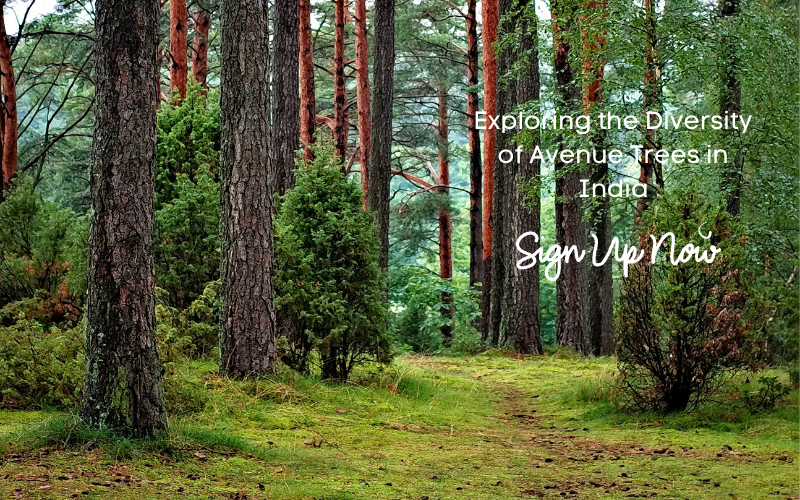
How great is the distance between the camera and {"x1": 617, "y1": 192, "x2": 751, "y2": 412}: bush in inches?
295

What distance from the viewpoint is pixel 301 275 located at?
9078mm

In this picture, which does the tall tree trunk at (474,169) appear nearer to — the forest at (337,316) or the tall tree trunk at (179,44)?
the forest at (337,316)

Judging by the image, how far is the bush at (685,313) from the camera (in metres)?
7.50

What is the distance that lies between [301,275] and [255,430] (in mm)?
2664

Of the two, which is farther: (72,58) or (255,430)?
(72,58)

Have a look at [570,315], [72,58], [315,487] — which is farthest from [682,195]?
[72,58]

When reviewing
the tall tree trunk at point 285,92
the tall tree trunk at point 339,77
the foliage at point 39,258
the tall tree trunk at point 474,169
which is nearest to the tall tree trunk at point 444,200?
the tall tree trunk at point 474,169

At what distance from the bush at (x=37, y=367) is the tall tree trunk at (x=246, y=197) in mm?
1559

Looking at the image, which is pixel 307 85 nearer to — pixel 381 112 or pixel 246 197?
pixel 381 112

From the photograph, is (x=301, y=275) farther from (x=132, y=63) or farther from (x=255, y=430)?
(x=132, y=63)

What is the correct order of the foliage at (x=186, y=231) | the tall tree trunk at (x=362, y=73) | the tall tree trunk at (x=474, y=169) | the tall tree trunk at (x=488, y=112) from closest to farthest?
the foliage at (x=186, y=231), the tall tree trunk at (x=488, y=112), the tall tree trunk at (x=362, y=73), the tall tree trunk at (x=474, y=169)

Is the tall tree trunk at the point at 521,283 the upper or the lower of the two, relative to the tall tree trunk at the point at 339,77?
lower

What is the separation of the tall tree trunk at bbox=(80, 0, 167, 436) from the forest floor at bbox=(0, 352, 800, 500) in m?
0.29

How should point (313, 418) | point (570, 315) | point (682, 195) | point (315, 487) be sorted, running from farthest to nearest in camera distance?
point (570, 315), point (682, 195), point (313, 418), point (315, 487)
